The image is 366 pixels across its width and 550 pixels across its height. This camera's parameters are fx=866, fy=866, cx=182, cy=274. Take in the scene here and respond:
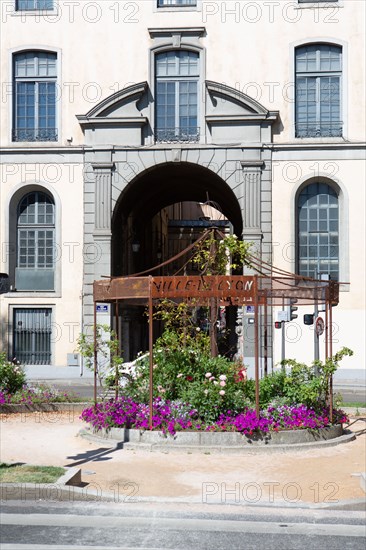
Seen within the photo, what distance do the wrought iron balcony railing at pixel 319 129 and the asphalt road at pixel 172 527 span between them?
2208 centimetres

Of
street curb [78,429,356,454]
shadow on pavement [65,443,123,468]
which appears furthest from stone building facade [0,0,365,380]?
shadow on pavement [65,443,123,468]

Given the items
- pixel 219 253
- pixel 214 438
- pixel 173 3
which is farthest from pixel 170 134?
pixel 214 438

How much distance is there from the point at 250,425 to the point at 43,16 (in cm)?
A: 2177

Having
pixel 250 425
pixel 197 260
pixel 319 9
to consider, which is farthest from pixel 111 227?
pixel 250 425

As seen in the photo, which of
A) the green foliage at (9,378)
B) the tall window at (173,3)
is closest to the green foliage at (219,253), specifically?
the green foliage at (9,378)

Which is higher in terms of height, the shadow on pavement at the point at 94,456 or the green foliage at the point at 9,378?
the green foliage at the point at 9,378

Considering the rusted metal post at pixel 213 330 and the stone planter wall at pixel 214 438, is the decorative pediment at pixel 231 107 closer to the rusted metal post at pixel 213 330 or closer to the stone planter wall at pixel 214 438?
the rusted metal post at pixel 213 330

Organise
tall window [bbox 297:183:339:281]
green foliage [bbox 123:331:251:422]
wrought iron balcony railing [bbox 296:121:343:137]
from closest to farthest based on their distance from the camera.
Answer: green foliage [bbox 123:331:251:422] < wrought iron balcony railing [bbox 296:121:343:137] < tall window [bbox 297:183:339:281]

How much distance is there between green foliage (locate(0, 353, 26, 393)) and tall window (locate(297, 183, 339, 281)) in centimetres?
1361

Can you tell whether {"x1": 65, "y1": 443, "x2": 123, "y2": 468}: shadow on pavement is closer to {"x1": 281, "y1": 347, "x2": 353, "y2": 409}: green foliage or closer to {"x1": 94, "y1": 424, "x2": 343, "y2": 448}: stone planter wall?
{"x1": 94, "y1": 424, "x2": 343, "y2": 448}: stone planter wall

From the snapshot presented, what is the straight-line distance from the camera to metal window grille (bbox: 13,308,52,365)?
→ 31.0 metres

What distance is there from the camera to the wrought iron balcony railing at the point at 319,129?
3009 cm

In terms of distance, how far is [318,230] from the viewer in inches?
1199

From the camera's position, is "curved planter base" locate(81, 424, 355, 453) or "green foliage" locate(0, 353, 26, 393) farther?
"green foliage" locate(0, 353, 26, 393)
